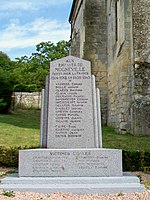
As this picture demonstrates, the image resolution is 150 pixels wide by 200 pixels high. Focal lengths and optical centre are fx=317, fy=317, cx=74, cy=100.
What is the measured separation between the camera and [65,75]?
6.36 m

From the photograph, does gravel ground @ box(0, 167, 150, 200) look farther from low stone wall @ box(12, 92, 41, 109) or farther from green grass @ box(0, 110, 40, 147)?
low stone wall @ box(12, 92, 41, 109)

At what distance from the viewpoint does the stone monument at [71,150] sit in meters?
5.29

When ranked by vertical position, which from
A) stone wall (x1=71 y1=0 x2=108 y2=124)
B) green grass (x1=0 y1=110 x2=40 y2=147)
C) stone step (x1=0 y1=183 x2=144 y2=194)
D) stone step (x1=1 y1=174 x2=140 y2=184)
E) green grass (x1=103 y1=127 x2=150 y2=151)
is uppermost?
stone wall (x1=71 y1=0 x2=108 y2=124)

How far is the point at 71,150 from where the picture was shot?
5.65 metres

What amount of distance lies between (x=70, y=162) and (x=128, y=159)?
2253mm

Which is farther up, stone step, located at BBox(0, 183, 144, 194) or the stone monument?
the stone monument

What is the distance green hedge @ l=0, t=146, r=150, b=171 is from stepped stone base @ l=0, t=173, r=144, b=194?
6.31 ft

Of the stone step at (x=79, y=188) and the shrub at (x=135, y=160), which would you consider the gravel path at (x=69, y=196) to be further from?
the shrub at (x=135, y=160)

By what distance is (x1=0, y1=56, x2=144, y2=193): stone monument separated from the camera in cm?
529

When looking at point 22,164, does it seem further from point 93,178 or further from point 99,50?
point 99,50

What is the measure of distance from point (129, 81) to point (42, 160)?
7.51 meters

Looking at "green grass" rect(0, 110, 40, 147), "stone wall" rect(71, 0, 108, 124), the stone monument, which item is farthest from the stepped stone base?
"stone wall" rect(71, 0, 108, 124)

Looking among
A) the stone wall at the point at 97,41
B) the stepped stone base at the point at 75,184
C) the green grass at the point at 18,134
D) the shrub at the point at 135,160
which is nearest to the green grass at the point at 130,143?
the shrub at the point at 135,160

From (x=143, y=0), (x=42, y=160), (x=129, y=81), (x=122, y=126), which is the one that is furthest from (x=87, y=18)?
(x=42, y=160)
